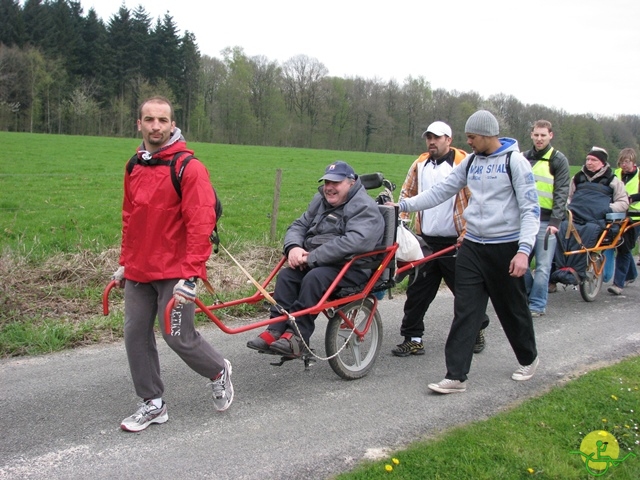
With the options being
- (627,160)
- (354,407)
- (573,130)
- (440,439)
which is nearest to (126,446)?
(354,407)

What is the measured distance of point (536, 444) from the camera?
3.89m

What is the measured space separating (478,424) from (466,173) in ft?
6.62

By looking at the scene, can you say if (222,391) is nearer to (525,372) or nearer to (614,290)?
(525,372)

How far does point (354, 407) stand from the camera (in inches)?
178

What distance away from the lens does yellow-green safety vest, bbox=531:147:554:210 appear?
7323 mm

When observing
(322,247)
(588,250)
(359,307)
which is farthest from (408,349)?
(588,250)

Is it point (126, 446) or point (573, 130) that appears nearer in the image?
point (126, 446)

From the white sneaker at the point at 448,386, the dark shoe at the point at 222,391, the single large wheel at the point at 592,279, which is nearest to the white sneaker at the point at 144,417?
the dark shoe at the point at 222,391

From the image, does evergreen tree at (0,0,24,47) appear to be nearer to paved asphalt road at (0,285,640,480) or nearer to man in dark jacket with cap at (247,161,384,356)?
paved asphalt road at (0,285,640,480)

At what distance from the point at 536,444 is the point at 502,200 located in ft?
6.07

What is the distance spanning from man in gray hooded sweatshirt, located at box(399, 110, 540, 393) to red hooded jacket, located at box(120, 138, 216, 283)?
2.15m

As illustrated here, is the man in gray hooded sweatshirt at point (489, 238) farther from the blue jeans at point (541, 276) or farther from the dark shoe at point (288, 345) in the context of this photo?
the blue jeans at point (541, 276)

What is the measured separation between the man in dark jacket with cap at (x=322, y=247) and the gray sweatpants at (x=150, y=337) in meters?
0.51

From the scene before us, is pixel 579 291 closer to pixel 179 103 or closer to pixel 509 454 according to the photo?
pixel 509 454
